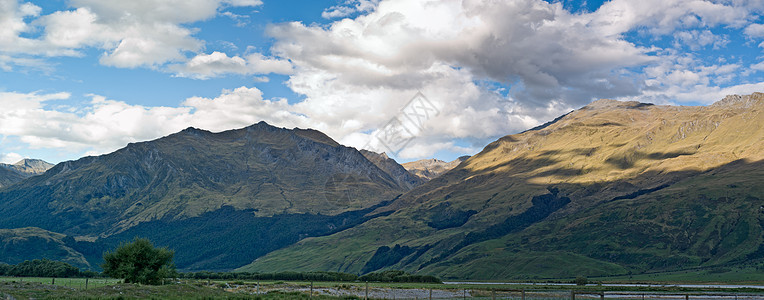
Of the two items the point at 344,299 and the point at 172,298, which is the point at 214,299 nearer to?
the point at 172,298

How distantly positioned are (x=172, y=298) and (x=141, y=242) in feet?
176

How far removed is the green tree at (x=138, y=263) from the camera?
115 meters

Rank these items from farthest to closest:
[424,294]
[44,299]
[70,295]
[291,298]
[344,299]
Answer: [424,294]
[344,299]
[291,298]
[70,295]
[44,299]

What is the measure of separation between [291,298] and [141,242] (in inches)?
2104

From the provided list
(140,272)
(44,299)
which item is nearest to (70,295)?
(44,299)

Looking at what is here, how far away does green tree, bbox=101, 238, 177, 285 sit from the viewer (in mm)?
115125

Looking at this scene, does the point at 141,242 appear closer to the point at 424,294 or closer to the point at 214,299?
the point at 214,299

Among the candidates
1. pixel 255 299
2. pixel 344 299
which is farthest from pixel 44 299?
pixel 344 299

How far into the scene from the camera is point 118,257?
384 ft

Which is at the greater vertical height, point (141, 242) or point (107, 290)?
point (141, 242)

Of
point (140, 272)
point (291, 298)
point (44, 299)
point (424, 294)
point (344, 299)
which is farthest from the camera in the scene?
point (424, 294)

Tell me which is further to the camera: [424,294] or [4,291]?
[424,294]

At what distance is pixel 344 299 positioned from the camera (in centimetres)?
8581

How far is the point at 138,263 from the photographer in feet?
384
